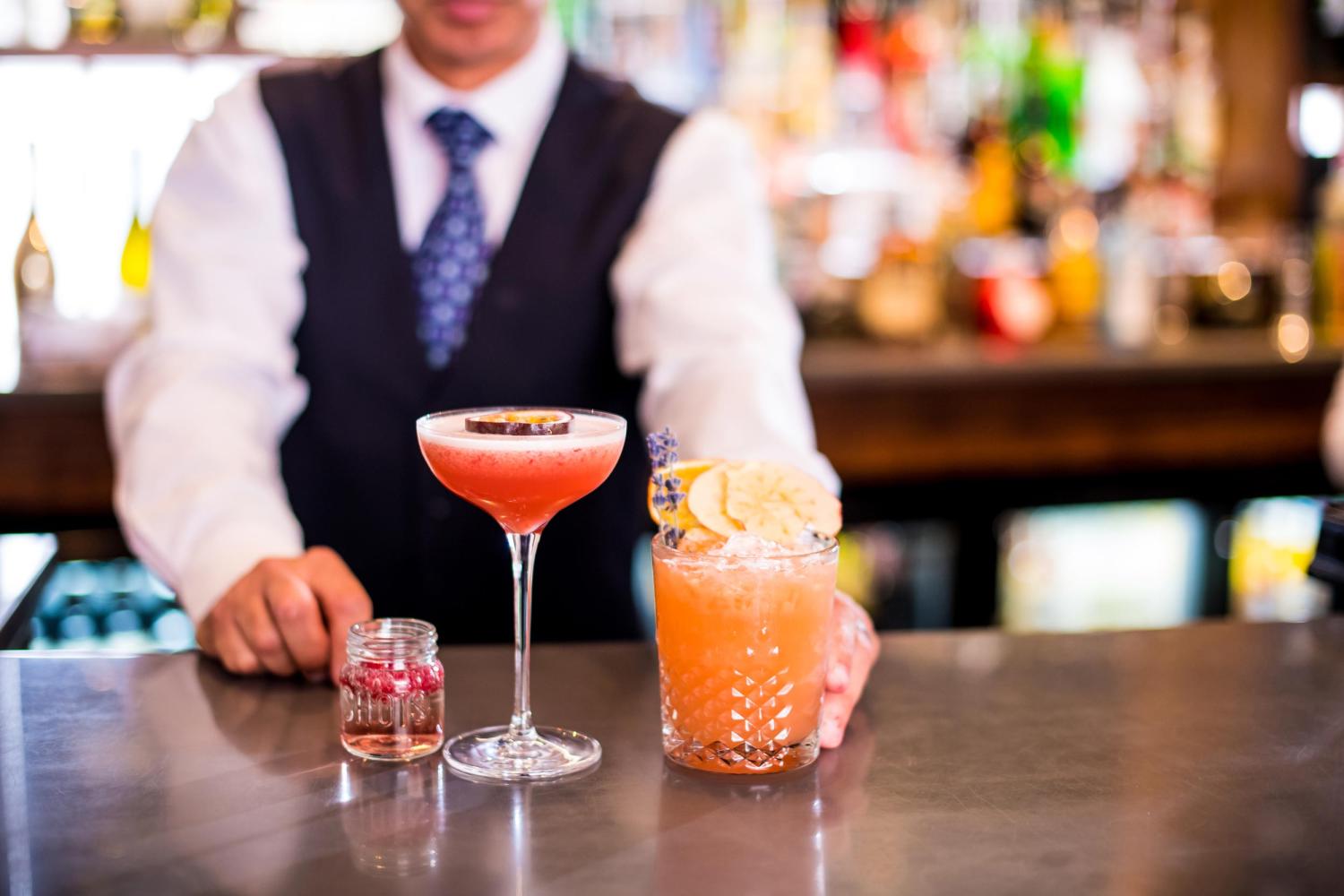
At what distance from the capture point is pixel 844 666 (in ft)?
3.71

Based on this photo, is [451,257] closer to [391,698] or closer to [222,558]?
[222,558]

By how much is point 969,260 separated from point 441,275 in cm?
230

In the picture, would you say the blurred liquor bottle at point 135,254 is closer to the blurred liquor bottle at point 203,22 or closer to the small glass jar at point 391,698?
the blurred liquor bottle at point 203,22

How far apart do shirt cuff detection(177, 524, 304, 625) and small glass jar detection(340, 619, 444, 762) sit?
35 centimetres

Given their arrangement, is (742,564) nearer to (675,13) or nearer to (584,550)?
(584,550)

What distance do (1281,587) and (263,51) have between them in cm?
294

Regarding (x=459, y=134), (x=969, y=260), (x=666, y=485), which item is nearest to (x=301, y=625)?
(x=666, y=485)

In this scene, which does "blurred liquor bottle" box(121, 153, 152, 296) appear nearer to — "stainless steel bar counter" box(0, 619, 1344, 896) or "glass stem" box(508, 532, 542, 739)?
"stainless steel bar counter" box(0, 619, 1344, 896)

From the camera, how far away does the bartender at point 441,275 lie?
73.1 inches

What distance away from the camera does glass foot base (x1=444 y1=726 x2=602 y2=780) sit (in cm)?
102

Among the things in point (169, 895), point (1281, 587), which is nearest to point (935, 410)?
point (1281, 587)

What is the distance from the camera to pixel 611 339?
200cm

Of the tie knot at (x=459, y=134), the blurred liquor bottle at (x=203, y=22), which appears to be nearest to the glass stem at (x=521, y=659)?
the tie knot at (x=459, y=134)

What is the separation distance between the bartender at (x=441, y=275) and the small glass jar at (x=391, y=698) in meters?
0.74
